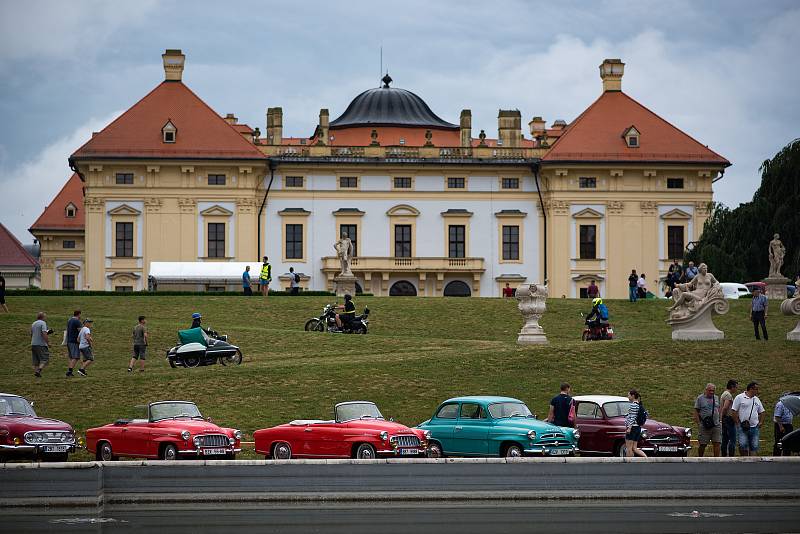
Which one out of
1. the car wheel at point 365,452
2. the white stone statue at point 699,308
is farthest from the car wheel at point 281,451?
the white stone statue at point 699,308

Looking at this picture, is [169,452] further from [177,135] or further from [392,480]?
[177,135]

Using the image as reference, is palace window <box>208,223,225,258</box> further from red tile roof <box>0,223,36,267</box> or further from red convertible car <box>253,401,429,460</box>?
red convertible car <box>253,401,429,460</box>

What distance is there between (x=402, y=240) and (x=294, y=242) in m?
6.11

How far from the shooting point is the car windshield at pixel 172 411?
25.9 metres

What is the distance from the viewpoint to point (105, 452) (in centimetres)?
2580

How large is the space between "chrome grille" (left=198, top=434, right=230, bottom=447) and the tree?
4074 cm

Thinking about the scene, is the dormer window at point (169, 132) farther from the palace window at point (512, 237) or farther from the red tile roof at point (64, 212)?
the red tile roof at point (64, 212)

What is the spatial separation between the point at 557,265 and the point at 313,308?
95.6 feet

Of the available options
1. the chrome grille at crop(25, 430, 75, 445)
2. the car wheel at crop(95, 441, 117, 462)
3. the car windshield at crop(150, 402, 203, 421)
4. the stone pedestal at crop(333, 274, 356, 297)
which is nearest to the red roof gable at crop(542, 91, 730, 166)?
the stone pedestal at crop(333, 274, 356, 297)

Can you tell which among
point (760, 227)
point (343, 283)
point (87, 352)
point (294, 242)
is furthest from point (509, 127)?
point (87, 352)

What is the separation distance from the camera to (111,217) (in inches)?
3009

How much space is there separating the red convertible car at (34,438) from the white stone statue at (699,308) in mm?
18163

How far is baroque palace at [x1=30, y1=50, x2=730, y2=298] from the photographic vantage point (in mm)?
76562

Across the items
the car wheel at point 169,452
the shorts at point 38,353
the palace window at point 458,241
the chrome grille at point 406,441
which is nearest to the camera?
the chrome grille at point 406,441
